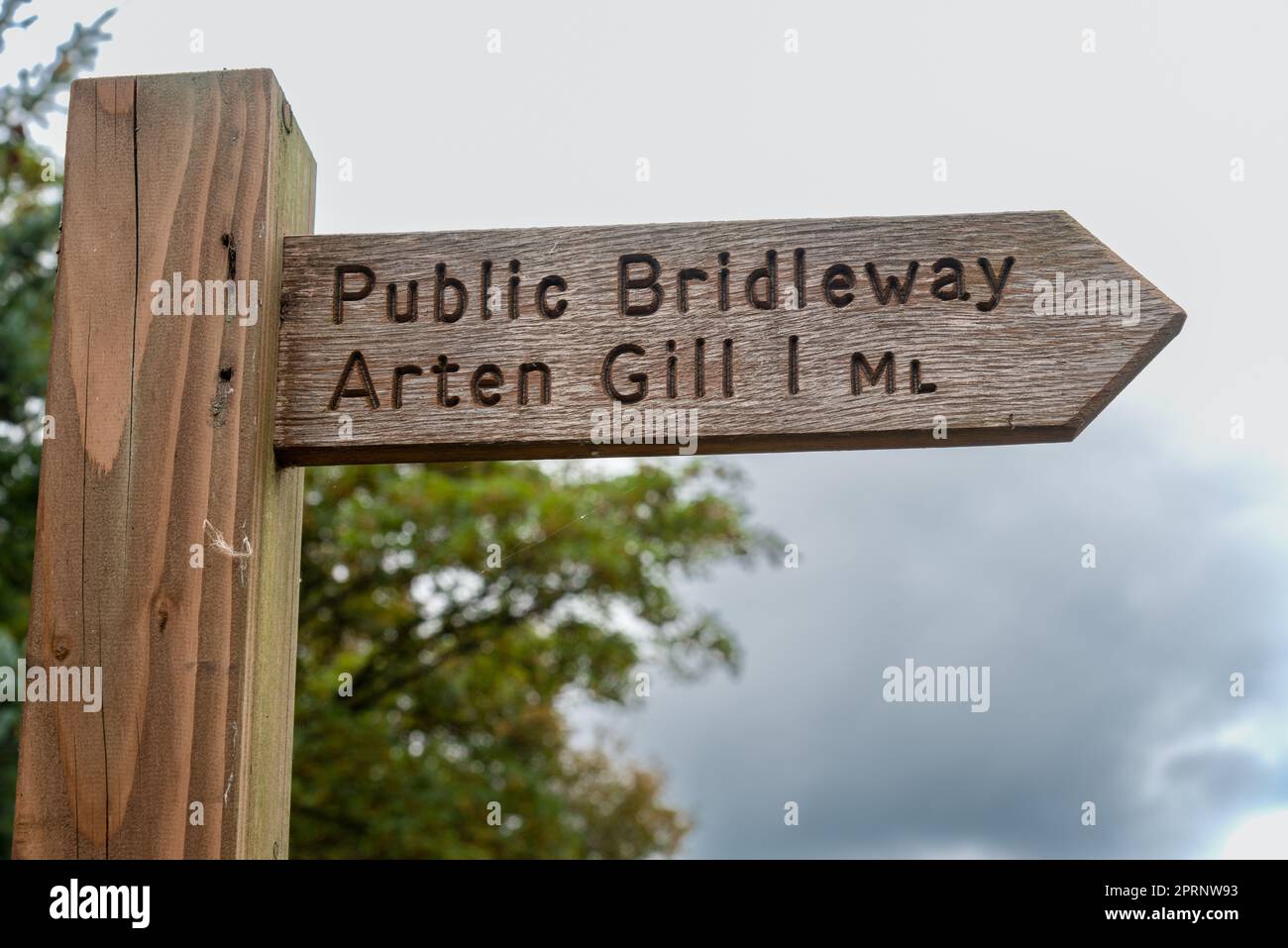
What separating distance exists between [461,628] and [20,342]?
4905 millimetres

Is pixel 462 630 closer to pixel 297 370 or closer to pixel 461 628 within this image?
pixel 461 628

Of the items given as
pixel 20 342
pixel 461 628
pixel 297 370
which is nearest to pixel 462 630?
pixel 461 628

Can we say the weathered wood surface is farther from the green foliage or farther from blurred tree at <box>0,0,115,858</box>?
the green foliage

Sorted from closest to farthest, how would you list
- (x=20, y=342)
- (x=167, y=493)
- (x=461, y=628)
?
(x=167, y=493)
(x=20, y=342)
(x=461, y=628)

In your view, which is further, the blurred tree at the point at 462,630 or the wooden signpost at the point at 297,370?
the blurred tree at the point at 462,630

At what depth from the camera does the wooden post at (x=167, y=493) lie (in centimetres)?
152

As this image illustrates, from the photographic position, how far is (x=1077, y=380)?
1578 millimetres

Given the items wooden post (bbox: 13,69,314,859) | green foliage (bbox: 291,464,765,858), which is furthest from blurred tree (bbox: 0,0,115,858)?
green foliage (bbox: 291,464,765,858)

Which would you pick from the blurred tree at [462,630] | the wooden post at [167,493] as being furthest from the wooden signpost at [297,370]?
the blurred tree at [462,630]

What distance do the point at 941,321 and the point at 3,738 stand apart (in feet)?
12.1

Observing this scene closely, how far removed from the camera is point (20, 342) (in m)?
4.30

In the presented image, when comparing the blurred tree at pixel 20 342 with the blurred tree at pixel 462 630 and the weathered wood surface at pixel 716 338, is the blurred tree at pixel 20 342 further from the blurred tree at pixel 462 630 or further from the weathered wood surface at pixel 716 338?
the blurred tree at pixel 462 630
